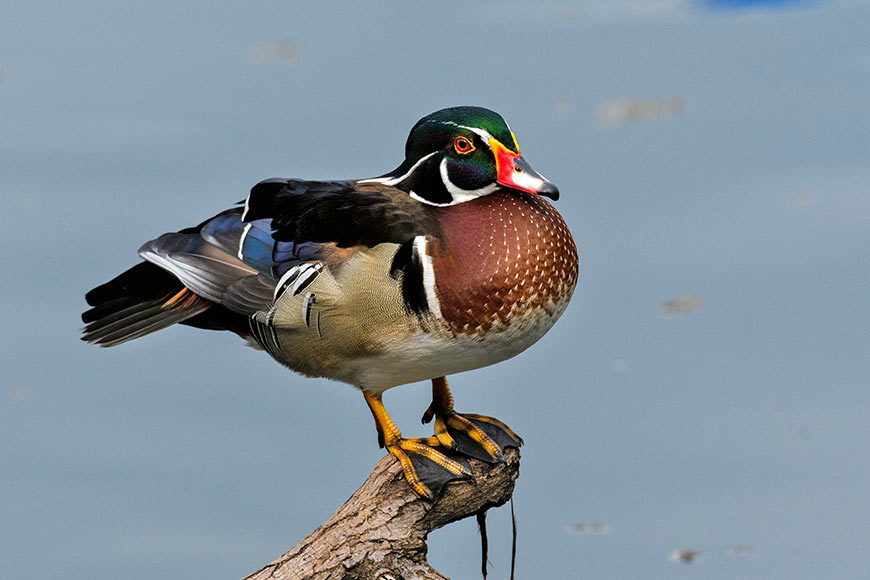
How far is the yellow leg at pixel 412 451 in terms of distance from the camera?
11.6 ft

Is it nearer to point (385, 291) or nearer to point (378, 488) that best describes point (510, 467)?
point (378, 488)

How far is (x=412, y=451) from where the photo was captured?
3.60 meters

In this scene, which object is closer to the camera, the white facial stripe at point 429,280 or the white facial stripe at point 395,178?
the white facial stripe at point 429,280

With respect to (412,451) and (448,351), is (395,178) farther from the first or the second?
(412,451)

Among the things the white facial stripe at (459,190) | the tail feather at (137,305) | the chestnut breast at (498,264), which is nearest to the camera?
the chestnut breast at (498,264)

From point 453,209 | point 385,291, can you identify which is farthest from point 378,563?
point 453,209

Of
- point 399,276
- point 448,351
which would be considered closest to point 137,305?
point 399,276

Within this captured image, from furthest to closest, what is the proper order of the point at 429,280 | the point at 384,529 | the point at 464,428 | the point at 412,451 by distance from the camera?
1. the point at 464,428
2. the point at 412,451
3. the point at 384,529
4. the point at 429,280

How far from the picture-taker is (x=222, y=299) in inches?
142

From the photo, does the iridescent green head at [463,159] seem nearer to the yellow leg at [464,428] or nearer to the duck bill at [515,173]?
the duck bill at [515,173]

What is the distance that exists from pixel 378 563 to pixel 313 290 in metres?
0.68

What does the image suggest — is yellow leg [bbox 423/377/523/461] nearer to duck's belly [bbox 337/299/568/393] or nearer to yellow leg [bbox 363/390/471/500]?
yellow leg [bbox 363/390/471/500]

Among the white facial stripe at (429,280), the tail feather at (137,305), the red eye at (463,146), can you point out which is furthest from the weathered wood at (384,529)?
the red eye at (463,146)

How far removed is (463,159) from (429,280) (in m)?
0.31
